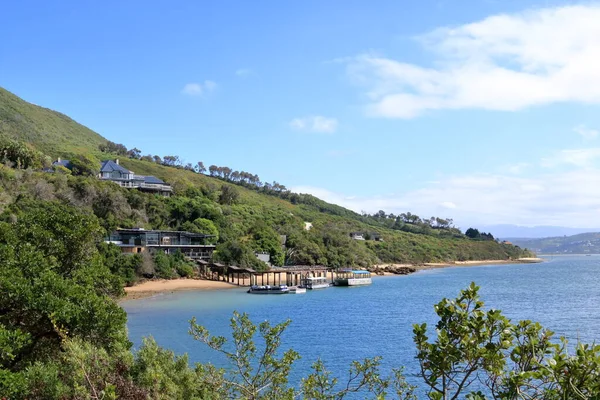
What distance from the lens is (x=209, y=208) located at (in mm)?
86562

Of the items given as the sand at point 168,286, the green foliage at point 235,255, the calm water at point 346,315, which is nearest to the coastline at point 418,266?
the green foliage at point 235,255

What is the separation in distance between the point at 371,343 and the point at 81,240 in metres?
18.0

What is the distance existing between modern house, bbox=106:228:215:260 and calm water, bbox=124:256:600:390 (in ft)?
41.9

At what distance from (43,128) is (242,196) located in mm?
62770

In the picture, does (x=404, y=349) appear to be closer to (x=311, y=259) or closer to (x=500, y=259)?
(x=311, y=259)

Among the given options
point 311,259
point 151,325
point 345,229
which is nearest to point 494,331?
point 151,325

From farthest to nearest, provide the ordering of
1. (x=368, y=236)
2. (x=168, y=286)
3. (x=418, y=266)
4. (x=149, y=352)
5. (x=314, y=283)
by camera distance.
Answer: (x=368, y=236)
(x=418, y=266)
(x=314, y=283)
(x=168, y=286)
(x=149, y=352)

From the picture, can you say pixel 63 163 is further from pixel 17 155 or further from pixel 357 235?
pixel 357 235

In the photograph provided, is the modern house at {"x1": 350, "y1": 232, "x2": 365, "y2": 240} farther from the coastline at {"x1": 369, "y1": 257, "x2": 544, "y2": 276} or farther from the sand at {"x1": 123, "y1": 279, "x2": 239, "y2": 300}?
the sand at {"x1": 123, "y1": 279, "x2": 239, "y2": 300}

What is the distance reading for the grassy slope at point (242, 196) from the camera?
116m

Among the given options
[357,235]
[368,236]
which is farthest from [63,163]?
[368,236]

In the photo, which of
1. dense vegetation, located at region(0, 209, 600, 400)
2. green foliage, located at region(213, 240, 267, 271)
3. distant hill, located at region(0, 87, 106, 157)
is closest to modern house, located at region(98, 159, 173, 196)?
distant hill, located at region(0, 87, 106, 157)

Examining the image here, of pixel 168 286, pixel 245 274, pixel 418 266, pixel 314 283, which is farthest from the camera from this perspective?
pixel 418 266

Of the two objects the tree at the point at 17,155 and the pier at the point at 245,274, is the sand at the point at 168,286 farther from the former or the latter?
the tree at the point at 17,155
